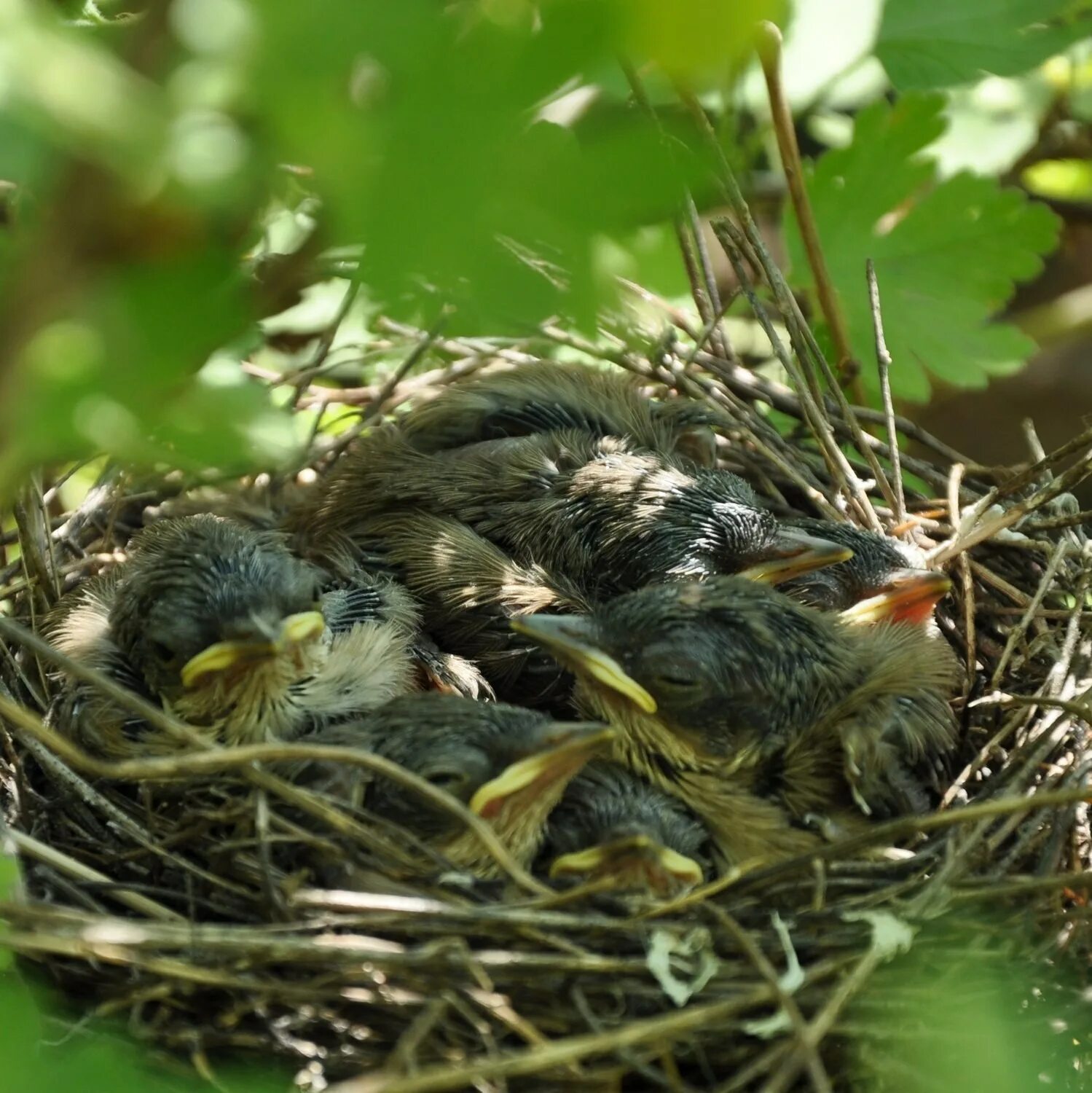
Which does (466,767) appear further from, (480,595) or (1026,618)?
(1026,618)

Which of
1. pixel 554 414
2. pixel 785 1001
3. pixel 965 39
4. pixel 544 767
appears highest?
pixel 965 39

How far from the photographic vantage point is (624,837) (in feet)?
4.66

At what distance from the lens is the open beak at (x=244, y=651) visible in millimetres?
1480

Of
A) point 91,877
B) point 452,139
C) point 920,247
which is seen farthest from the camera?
point 920,247

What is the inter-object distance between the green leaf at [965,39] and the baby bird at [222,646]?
4.26 ft

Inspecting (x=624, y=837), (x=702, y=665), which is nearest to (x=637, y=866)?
(x=624, y=837)

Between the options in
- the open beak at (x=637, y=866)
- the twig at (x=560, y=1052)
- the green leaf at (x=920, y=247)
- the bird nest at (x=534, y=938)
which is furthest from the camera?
the green leaf at (x=920, y=247)

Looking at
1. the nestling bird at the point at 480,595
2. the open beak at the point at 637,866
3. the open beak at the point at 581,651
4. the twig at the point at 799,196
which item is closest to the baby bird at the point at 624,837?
the open beak at the point at 637,866

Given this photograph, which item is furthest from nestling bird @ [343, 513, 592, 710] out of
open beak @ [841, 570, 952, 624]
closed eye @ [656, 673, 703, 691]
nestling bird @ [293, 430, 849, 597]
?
open beak @ [841, 570, 952, 624]

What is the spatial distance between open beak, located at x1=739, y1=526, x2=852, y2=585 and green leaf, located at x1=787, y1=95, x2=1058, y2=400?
24.6 inches

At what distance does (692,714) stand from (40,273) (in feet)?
4.16

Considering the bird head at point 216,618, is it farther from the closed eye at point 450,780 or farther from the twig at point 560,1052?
the twig at point 560,1052

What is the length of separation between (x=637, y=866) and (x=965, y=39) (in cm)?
150

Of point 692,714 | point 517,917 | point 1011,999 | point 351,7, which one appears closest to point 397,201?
point 351,7
